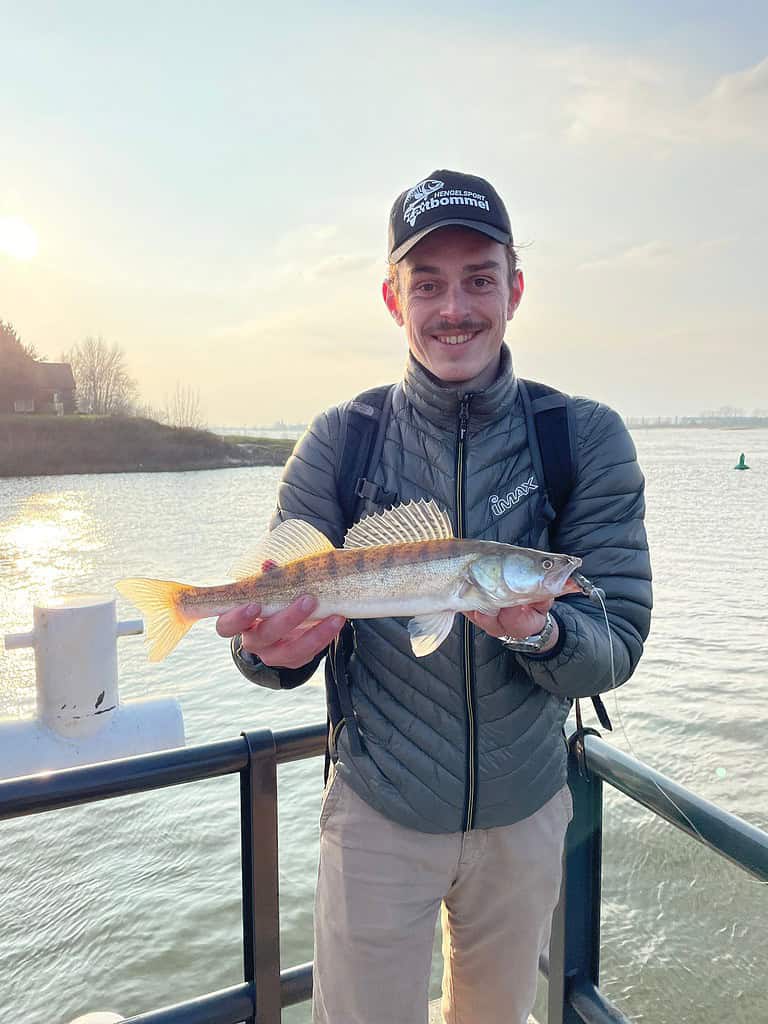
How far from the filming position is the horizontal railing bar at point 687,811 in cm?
218

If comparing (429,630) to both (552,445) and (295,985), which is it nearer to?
(552,445)

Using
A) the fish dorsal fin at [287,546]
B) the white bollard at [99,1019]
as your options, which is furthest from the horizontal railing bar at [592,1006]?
the white bollard at [99,1019]

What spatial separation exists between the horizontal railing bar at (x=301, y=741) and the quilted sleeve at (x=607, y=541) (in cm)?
89

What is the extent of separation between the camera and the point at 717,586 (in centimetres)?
1998

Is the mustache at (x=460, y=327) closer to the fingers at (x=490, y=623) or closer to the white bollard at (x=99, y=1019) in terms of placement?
the fingers at (x=490, y=623)

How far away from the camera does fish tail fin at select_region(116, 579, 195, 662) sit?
3.02 m

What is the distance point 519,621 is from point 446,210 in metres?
1.60

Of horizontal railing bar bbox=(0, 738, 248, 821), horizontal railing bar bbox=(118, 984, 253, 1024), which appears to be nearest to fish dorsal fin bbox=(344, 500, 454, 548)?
horizontal railing bar bbox=(0, 738, 248, 821)

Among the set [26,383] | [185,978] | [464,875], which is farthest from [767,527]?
[26,383]

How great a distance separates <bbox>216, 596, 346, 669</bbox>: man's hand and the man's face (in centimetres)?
106

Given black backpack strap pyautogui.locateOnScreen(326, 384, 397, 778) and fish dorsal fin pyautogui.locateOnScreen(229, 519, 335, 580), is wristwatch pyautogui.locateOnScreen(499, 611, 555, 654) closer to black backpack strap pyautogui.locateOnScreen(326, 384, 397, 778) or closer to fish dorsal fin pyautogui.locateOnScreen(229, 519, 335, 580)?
black backpack strap pyautogui.locateOnScreen(326, 384, 397, 778)

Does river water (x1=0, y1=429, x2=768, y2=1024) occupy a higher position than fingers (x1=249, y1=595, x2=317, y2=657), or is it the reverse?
fingers (x1=249, y1=595, x2=317, y2=657)

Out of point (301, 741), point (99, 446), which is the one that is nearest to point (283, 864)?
point (301, 741)

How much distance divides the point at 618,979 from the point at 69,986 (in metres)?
5.08
